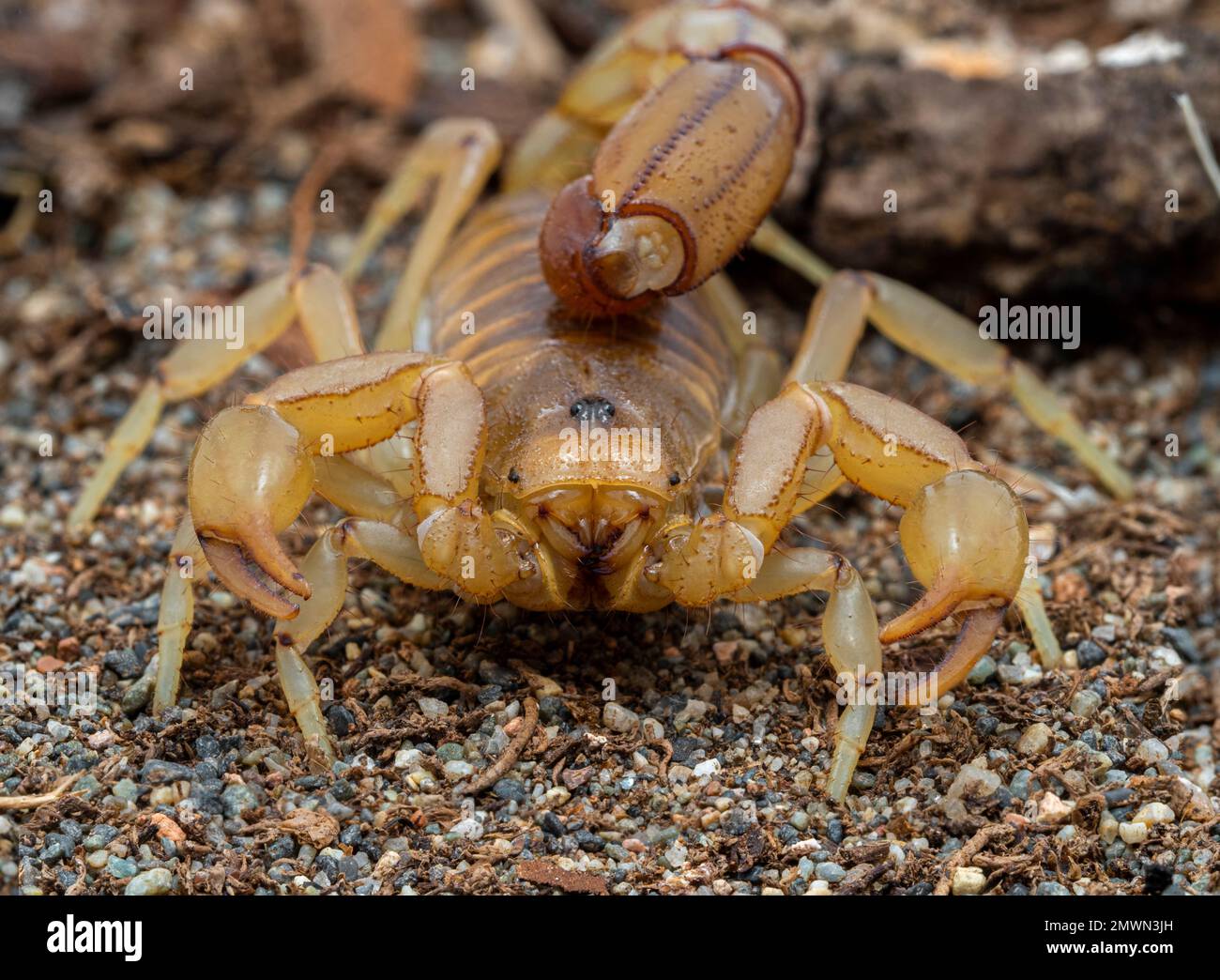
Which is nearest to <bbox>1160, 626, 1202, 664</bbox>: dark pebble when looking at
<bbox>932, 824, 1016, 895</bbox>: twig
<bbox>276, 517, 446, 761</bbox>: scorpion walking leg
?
<bbox>932, 824, 1016, 895</bbox>: twig

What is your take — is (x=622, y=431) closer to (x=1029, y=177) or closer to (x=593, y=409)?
(x=593, y=409)

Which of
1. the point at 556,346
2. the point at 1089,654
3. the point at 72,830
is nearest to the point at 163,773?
the point at 72,830

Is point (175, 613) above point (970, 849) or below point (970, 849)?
above

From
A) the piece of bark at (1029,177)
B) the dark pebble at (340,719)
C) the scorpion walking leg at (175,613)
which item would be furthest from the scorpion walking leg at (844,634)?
the piece of bark at (1029,177)

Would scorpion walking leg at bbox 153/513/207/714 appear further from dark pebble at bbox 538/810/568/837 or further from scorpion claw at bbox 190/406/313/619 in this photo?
dark pebble at bbox 538/810/568/837

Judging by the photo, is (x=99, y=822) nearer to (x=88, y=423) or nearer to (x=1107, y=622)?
(x=88, y=423)

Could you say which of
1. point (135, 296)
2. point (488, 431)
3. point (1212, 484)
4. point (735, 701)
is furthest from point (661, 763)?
point (135, 296)
